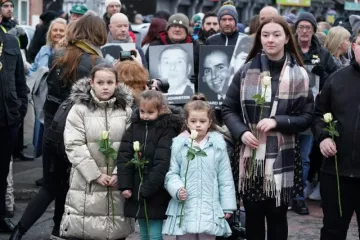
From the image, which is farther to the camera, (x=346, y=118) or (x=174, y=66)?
(x=174, y=66)

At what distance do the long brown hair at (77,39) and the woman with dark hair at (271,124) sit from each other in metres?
1.56

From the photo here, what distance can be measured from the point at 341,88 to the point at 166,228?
5.07 ft

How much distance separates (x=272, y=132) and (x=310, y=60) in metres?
3.36

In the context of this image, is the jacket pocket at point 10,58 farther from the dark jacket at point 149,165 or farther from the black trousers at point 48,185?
the dark jacket at point 149,165

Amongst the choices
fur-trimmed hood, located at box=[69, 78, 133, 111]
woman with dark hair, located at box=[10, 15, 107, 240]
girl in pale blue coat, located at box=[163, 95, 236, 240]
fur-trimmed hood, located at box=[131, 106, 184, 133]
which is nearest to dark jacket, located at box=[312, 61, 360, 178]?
girl in pale blue coat, located at box=[163, 95, 236, 240]

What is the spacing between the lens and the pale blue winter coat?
602 cm

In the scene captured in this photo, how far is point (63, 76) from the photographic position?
731cm

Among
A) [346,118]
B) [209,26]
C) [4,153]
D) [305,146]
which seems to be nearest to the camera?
[346,118]

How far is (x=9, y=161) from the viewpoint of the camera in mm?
8172

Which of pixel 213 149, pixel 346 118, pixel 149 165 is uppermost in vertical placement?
pixel 346 118

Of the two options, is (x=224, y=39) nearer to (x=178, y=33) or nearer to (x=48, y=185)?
(x=178, y=33)

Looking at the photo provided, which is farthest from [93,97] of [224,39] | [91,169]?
[224,39]

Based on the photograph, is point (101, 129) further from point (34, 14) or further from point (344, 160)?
point (34, 14)

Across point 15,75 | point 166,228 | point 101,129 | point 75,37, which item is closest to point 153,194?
point 166,228
